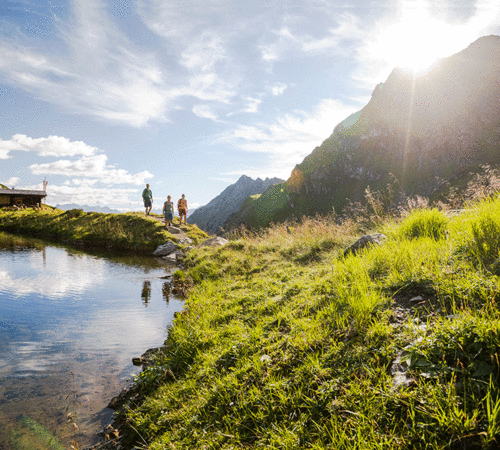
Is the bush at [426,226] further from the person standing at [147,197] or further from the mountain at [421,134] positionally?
the mountain at [421,134]

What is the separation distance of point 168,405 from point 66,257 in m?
20.2

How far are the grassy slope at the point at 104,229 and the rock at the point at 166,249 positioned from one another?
1.17 m

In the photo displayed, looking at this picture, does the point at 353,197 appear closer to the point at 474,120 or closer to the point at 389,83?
the point at 474,120

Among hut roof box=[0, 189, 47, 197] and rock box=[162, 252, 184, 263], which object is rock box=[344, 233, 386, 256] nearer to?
rock box=[162, 252, 184, 263]

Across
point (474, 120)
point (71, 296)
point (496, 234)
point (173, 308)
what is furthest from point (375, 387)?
point (474, 120)

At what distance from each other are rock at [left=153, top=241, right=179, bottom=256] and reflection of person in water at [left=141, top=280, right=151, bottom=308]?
374 inches

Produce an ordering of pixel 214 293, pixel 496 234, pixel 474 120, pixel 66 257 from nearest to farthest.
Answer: pixel 496 234
pixel 214 293
pixel 66 257
pixel 474 120

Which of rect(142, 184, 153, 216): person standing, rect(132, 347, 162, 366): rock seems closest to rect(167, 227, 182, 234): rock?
rect(142, 184, 153, 216): person standing

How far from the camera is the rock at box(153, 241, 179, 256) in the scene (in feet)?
77.8

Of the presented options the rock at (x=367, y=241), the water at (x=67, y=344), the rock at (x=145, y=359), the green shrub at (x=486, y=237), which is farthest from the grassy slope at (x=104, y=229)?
the green shrub at (x=486, y=237)

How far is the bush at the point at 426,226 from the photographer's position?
21.7 ft

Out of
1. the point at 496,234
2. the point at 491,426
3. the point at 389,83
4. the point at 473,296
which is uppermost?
the point at 389,83

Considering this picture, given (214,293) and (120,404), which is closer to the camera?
(120,404)

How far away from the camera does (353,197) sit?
17175 centimetres
